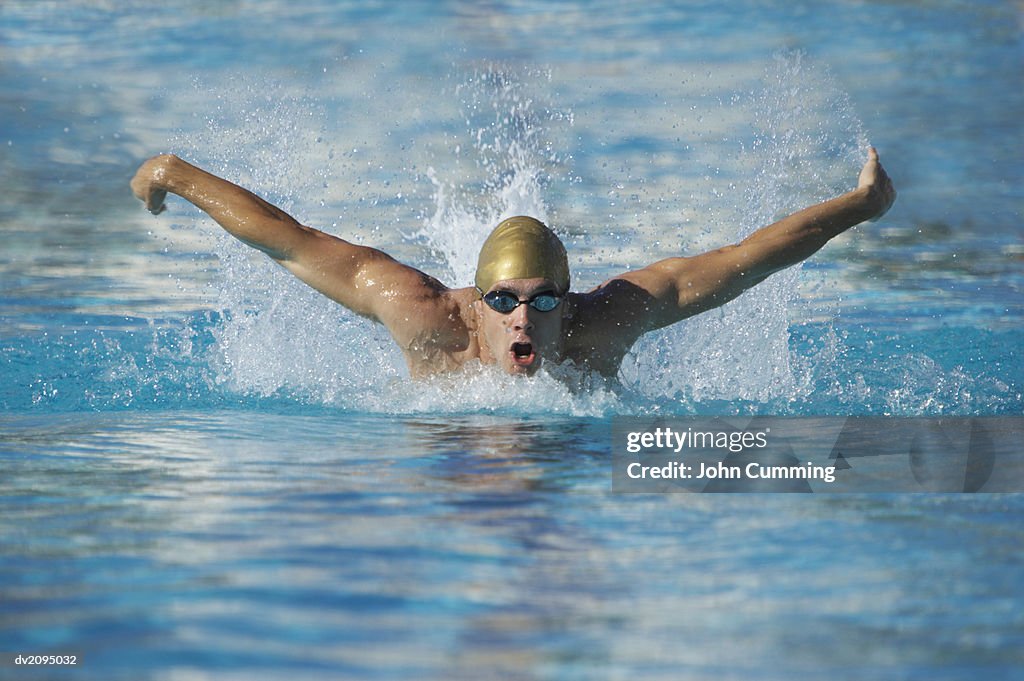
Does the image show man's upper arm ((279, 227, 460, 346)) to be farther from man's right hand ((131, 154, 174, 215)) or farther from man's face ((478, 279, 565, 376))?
man's right hand ((131, 154, 174, 215))

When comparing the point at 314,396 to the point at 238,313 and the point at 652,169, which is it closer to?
the point at 238,313

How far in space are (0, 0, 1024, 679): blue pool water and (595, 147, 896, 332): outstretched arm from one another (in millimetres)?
381

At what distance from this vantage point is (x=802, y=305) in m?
6.89

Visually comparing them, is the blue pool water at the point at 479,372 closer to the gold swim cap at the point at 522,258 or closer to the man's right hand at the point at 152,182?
the gold swim cap at the point at 522,258

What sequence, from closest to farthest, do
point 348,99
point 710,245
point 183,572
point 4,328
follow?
point 183,572 → point 4,328 → point 710,245 → point 348,99

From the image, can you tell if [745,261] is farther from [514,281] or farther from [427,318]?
[427,318]

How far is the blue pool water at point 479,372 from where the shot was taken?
1.84 meters

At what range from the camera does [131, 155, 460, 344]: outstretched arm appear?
154 inches

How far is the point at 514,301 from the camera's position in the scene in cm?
385

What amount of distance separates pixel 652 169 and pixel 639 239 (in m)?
1.13

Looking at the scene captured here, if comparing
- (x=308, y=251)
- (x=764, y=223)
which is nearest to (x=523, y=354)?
(x=308, y=251)

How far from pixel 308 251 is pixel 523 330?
0.77 metres

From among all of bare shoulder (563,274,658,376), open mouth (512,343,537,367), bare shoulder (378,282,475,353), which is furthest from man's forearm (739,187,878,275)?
bare shoulder (378,282,475,353)

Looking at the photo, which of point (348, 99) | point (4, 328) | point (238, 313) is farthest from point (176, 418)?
point (348, 99)
